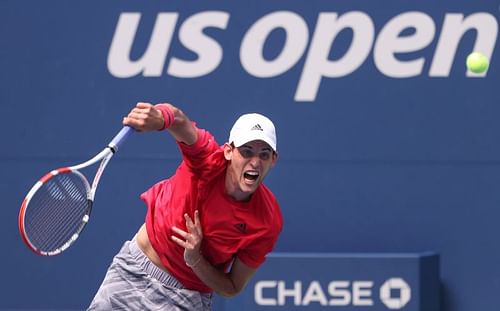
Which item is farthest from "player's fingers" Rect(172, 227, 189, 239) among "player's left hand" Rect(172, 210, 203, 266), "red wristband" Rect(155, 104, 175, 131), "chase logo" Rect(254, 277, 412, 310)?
"chase logo" Rect(254, 277, 412, 310)

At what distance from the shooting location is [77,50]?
6.85 metres

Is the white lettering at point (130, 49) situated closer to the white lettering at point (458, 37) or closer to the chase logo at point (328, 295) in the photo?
the chase logo at point (328, 295)

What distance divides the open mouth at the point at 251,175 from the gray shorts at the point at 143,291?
1.78 ft

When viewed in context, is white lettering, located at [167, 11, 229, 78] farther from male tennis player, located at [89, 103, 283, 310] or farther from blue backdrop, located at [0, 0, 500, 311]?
male tennis player, located at [89, 103, 283, 310]

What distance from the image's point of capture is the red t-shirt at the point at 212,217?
4684mm

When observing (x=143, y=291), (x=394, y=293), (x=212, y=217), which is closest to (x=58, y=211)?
(x=143, y=291)

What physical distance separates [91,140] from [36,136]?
0.32 metres

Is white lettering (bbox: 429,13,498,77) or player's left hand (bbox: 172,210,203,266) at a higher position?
white lettering (bbox: 429,13,498,77)

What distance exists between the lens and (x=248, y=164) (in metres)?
4.61

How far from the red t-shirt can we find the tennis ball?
1.99 metres

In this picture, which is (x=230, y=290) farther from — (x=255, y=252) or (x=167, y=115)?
(x=167, y=115)

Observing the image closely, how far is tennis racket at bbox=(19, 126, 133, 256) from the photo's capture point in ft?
14.5

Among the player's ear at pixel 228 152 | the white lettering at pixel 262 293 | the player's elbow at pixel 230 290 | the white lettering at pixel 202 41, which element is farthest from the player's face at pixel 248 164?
the white lettering at pixel 202 41

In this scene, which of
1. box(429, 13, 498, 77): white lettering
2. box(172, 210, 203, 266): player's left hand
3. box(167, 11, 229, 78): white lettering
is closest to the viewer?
box(172, 210, 203, 266): player's left hand
